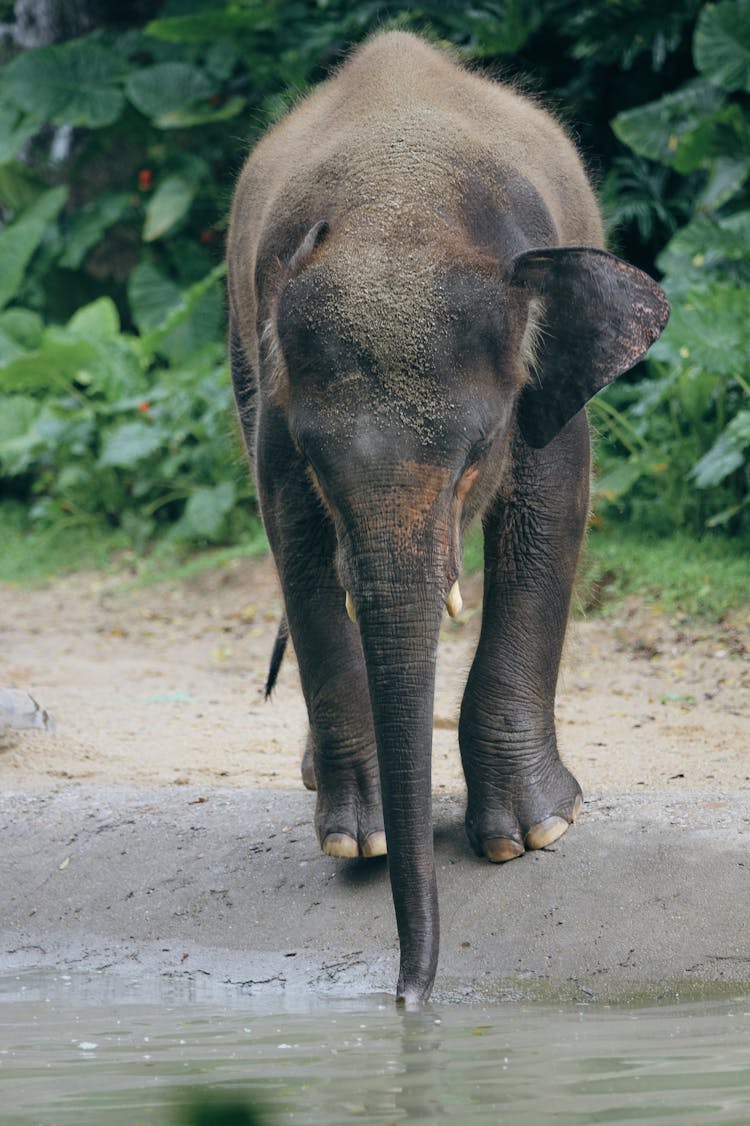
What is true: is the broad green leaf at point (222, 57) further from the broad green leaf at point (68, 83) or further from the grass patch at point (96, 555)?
the grass patch at point (96, 555)

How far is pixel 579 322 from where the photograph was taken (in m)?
4.53

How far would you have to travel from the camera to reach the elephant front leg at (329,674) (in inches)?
194

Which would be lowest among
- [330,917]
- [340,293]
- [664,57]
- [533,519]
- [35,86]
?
[35,86]

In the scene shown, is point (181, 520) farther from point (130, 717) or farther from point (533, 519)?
point (533, 519)

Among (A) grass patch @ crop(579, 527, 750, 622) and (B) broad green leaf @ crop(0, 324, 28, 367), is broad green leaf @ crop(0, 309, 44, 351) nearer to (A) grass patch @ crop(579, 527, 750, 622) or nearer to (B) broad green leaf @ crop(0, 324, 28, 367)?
(B) broad green leaf @ crop(0, 324, 28, 367)

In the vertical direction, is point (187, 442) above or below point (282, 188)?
below

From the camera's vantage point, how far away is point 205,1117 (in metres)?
3.27

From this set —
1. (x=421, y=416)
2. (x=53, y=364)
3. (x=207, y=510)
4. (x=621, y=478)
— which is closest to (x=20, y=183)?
(x=53, y=364)

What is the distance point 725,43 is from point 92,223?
7.61 meters

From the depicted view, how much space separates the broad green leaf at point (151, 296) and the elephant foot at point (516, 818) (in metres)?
11.8

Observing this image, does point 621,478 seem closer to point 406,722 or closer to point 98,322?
point 98,322

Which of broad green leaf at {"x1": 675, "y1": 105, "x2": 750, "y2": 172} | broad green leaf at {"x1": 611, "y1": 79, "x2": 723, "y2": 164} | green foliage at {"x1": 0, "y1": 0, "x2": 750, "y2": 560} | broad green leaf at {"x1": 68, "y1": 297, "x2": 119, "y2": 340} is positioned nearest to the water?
green foliage at {"x1": 0, "y1": 0, "x2": 750, "y2": 560}

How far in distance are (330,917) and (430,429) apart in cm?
172

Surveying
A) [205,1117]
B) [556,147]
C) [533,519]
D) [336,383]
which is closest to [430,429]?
[336,383]
